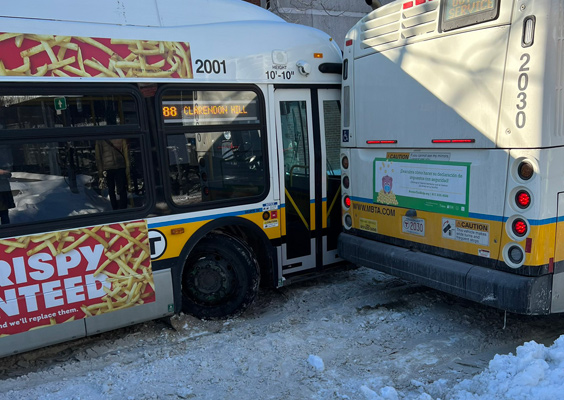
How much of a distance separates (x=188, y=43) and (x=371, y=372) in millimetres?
3392

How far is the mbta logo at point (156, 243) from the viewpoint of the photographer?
4355mm

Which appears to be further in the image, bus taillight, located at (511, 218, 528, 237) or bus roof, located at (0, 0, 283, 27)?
bus roof, located at (0, 0, 283, 27)

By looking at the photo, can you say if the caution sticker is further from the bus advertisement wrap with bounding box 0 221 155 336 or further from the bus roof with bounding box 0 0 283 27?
the bus roof with bounding box 0 0 283 27

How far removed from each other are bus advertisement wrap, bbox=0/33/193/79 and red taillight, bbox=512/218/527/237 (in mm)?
3184

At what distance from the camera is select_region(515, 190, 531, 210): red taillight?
368cm

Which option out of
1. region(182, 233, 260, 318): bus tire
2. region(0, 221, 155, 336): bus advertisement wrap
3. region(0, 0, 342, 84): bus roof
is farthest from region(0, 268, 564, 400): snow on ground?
region(0, 0, 342, 84): bus roof

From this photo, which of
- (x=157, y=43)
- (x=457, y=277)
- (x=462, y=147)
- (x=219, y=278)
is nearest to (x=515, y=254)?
(x=457, y=277)

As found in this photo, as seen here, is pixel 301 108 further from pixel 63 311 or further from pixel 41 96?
pixel 63 311

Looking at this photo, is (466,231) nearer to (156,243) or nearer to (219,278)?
(219,278)

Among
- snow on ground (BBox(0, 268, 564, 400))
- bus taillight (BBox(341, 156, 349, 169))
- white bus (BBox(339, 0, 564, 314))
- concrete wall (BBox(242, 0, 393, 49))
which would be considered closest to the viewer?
snow on ground (BBox(0, 268, 564, 400))

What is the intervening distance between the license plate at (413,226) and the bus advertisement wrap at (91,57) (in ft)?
8.51

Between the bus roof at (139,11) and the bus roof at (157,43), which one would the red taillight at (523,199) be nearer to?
the bus roof at (157,43)

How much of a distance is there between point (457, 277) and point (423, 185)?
3.05 feet

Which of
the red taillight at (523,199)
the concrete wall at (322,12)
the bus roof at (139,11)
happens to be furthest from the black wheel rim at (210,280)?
the concrete wall at (322,12)
